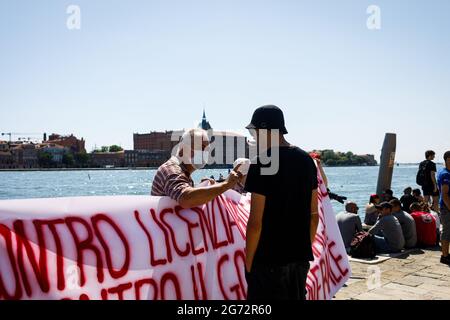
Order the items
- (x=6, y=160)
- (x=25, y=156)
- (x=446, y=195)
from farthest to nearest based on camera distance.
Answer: (x=25, y=156), (x=6, y=160), (x=446, y=195)

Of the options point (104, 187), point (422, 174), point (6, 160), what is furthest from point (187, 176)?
point (6, 160)

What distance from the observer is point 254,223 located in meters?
2.71

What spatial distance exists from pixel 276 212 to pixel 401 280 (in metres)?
3.75

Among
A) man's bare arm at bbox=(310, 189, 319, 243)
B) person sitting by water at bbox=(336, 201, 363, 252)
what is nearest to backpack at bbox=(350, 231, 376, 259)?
person sitting by water at bbox=(336, 201, 363, 252)

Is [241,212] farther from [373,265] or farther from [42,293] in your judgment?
[373,265]

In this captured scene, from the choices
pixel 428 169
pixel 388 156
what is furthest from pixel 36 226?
pixel 388 156

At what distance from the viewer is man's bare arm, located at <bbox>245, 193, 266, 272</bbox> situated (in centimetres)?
268

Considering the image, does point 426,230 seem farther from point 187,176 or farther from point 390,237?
point 187,176

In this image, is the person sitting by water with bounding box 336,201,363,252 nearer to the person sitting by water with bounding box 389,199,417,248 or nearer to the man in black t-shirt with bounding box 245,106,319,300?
the person sitting by water with bounding box 389,199,417,248

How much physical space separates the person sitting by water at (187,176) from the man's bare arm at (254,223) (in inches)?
24.8

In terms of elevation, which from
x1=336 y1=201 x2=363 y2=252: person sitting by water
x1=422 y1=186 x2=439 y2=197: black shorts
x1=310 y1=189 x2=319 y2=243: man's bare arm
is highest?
x1=310 y1=189 x2=319 y2=243: man's bare arm

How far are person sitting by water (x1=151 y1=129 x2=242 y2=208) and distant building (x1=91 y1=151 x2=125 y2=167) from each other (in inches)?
7381

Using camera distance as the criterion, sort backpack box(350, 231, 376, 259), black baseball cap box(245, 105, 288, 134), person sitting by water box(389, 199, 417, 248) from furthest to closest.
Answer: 1. person sitting by water box(389, 199, 417, 248)
2. backpack box(350, 231, 376, 259)
3. black baseball cap box(245, 105, 288, 134)
